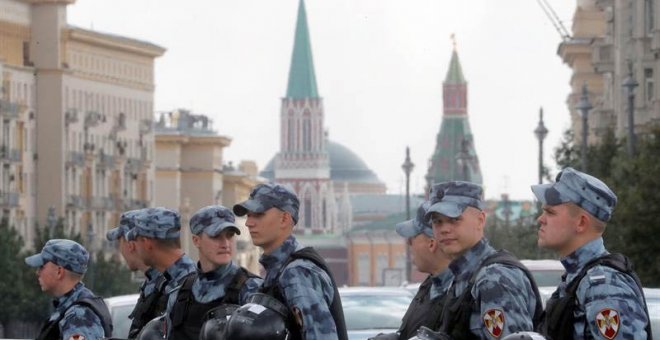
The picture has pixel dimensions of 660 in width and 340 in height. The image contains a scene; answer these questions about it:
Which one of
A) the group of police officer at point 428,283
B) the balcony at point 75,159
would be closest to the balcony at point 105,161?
the balcony at point 75,159

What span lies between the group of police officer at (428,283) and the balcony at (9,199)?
117 meters

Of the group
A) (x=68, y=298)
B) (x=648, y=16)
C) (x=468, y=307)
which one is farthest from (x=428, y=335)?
(x=648, y=16)

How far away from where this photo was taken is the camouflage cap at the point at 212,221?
1495 centimetres

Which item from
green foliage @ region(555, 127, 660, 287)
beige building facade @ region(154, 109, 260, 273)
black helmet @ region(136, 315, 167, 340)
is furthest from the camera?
beige building facade @ region(154, 109, 260, 273)

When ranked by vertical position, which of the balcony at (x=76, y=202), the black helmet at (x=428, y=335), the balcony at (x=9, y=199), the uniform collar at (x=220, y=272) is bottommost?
the balcony at (x=76, y=202)

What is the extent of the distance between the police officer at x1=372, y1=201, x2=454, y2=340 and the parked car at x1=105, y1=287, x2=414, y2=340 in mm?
8374

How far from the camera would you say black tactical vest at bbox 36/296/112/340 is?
15.5m

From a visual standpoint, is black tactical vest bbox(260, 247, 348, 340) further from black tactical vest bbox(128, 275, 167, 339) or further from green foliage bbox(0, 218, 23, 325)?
green foliage bbox(0, 218, 23, 325)

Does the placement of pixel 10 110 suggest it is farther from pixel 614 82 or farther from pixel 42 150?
pixel 614 82

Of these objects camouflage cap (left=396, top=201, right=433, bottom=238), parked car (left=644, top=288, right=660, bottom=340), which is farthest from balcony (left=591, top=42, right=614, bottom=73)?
camouflage cap (left=396, top=201, right=433, bottom=238)

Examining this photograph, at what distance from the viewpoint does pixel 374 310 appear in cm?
2392

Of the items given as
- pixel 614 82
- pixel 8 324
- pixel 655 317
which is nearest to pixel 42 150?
pixel 8 324

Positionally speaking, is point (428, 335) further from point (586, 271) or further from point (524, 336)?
point (524, 336)

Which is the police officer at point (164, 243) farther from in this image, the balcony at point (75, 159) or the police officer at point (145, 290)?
the balcony at point (75, 159)
